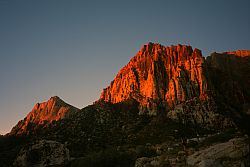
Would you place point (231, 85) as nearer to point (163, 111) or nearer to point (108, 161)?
point (163, 111)

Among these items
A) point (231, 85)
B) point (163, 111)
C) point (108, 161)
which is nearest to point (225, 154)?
point (108, 161)

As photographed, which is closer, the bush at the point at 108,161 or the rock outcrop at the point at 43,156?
the bush at the point at 108,161

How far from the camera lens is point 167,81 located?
179375mm

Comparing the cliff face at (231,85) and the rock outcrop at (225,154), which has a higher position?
the cliff face at (231,85)

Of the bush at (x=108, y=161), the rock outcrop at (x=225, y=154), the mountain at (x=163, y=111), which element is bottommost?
the bush at (x=108, y=161)

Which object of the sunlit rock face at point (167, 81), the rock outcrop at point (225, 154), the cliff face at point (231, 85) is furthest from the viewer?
the sunlit rock face at point (167, 81)

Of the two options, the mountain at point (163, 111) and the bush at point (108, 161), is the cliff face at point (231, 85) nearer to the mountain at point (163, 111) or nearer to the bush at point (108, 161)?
the mountain at point (163, 111)

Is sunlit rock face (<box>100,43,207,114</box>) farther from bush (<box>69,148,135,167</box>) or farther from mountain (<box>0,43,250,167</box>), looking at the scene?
bush (<box>69,148,135,167</box>)

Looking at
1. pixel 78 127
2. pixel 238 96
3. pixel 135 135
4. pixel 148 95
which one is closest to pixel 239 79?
pixel 238 96

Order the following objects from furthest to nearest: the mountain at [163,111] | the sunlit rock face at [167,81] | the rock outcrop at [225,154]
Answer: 1. the sunlit rock face at [167,81]
2. the mountain at [163,111]
3. the rock outcrop at [225,154]

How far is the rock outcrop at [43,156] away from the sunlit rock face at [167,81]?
109 m

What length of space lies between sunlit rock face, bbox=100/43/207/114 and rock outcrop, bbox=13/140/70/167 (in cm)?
10944

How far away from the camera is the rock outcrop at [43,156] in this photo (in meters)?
45.2

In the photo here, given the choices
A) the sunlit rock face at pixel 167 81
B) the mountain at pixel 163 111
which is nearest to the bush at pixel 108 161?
the mountain at pixel 163 111
